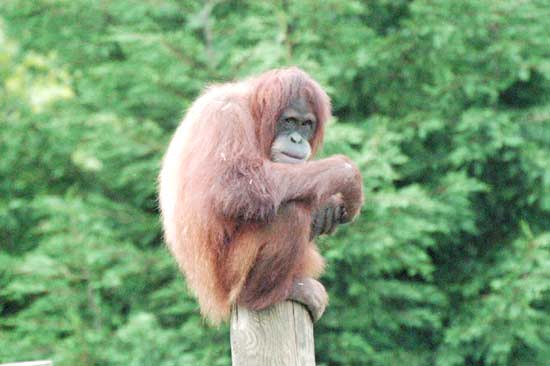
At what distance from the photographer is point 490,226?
8.80 meters

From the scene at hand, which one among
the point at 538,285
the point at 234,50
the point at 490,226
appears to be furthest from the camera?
the point at 490,226

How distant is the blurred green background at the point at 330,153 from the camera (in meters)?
7.29

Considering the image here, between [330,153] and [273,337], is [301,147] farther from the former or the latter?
[330,153]

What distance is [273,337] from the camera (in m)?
4.03

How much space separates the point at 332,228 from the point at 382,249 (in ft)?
8.14

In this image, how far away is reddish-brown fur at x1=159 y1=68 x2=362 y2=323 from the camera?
438 cm

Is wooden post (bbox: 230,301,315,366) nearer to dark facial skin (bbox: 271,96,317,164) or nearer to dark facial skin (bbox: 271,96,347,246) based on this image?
dark facial skin (bbox: 271,96,347,246)

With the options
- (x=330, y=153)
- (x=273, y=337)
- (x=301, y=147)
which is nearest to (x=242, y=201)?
(x=301, y=147)

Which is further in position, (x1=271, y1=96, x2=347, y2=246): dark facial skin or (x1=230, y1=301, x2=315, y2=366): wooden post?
(x1=271, y1=96, x2=347, y2=246): dark facial skin

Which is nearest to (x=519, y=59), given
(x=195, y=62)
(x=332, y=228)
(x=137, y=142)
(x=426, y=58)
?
(x=426, y=58)

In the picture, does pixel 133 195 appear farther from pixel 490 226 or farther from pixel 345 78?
pixel 490 226

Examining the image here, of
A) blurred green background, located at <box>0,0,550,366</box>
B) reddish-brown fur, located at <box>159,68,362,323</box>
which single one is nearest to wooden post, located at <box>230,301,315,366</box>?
reddish-brown fur, located at <box>159,68,362,323</box>

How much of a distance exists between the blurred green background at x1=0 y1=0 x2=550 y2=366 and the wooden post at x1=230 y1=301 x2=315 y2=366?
9.18 feet

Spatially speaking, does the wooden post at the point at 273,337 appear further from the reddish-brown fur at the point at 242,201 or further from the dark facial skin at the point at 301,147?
the dark facial skin at the point at 301,147
